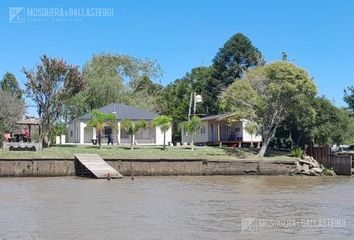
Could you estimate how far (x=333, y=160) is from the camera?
46562 millimetres

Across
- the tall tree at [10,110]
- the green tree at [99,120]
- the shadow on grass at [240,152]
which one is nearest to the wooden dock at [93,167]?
the green tree at [99,120]

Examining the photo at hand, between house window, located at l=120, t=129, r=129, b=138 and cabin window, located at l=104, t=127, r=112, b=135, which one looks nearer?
cabin window, located at l=104, t=127, r=112, b=135

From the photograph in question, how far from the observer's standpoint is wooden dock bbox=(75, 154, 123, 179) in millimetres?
37938

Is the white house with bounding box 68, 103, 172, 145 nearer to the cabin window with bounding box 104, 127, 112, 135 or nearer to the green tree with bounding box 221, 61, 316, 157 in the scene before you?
the cabin window with bounding box 104, 127, 112, 135

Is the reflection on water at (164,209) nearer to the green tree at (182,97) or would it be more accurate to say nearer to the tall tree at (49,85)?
the tall tree at (49,85)

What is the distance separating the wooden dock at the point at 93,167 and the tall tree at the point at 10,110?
19.8m

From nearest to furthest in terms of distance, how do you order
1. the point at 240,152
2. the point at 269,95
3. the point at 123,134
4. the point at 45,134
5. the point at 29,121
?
the point at 269,95 → the point at 240,152 → the point at 45,134 → the point at 123,134 → the point at 29,121

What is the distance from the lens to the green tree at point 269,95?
47312mm

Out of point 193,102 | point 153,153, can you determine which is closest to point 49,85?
point 153,153

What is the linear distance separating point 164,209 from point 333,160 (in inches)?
1122

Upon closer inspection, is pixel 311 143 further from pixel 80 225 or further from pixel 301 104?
pixel 80 225

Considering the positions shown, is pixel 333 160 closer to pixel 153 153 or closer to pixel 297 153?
pixel 297 153

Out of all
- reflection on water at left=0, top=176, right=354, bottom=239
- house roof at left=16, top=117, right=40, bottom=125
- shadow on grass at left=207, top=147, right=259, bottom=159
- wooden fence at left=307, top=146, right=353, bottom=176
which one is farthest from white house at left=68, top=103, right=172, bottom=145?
reflection on water at left=0, top=176, right=354, bottom=239

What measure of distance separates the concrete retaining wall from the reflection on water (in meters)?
6.45
